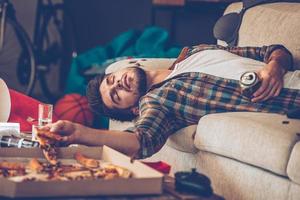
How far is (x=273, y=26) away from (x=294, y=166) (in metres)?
1.10

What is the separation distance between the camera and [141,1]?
6.14 meters

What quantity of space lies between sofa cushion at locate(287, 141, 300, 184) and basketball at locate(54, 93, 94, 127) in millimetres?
2462

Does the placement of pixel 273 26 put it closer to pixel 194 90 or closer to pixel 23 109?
pixel 194 90

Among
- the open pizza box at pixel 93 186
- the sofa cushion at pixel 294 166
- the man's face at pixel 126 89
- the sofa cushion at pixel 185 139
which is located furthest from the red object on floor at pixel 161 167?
the man's face at pixel 126 89

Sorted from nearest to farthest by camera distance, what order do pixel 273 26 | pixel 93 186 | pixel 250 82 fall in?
pixel 93 186 < pixel 250 82 < pixel 273 26

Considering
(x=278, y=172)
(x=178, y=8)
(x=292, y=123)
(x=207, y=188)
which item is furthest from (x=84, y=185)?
(x=178, y=8)

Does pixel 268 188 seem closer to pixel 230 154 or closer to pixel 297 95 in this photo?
pixel 230 154

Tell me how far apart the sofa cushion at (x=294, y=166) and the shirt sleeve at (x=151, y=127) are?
443mm

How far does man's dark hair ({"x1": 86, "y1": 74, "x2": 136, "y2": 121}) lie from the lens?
10.2ft

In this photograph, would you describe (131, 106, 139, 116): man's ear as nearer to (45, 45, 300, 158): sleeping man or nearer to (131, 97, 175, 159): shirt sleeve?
(45, 45, 300, 158): sleeping man

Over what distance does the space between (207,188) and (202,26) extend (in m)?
4.33

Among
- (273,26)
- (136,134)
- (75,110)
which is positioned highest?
(273,26)

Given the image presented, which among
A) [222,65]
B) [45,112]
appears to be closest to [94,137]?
[45,112]

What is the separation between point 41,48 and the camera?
19.1 feet
